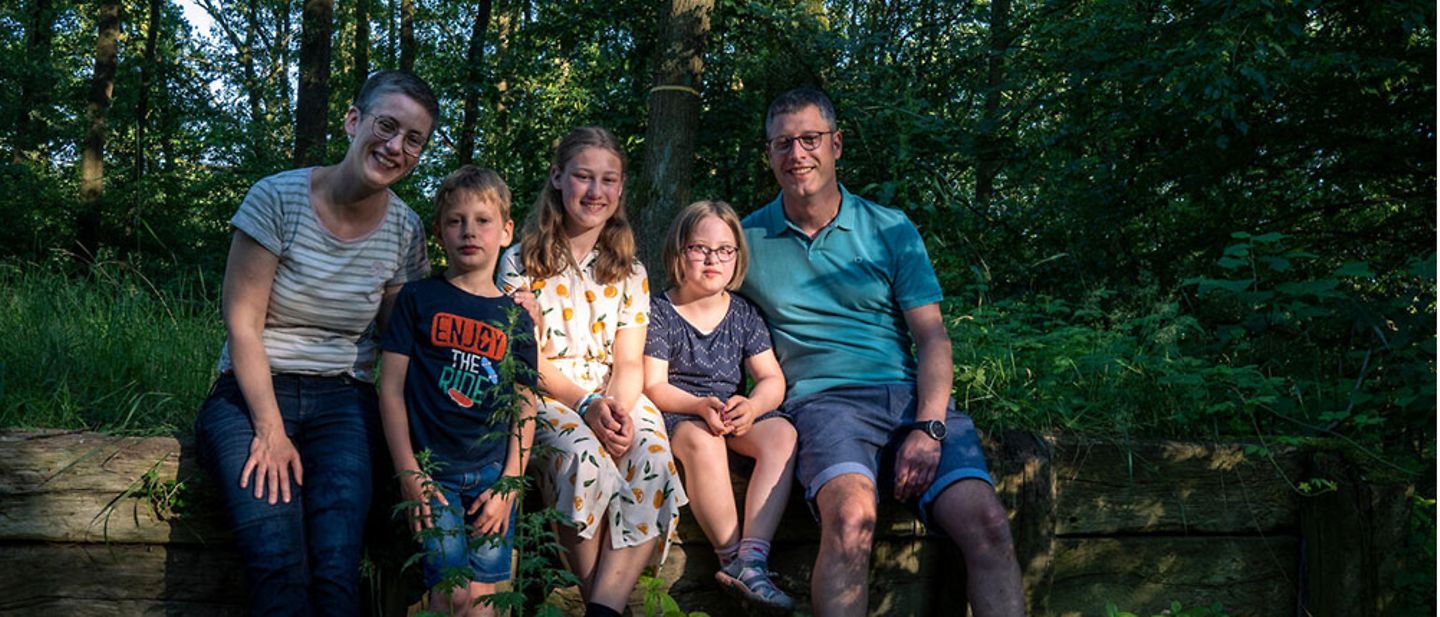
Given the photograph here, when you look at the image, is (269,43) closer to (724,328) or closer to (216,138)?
(216,138)

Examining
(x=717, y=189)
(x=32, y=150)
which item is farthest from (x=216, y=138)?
(x=717, y=189)

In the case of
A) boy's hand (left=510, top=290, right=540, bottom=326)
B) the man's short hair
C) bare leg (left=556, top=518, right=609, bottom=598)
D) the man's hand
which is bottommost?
bare leg (left=556, top=518, right=609, bottom=598)

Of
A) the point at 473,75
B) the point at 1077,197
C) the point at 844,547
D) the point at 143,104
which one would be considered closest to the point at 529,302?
the point at 844,547

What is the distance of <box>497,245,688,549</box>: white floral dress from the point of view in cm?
312

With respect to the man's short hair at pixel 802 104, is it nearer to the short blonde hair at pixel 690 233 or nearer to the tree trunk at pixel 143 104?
the short blonde hair at pixel 690 233

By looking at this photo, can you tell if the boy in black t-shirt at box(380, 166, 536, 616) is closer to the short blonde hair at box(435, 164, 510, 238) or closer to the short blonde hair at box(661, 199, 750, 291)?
the short blonde hair at box(435, 164, 510, 238)

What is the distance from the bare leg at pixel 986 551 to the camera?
3.24m

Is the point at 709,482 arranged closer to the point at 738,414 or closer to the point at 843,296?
the point at 738,414

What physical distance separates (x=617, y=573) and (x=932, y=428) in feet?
3.45

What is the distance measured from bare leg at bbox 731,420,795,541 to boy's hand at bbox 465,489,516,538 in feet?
2.01

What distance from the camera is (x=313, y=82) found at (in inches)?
455

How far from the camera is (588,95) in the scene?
9.13 meters

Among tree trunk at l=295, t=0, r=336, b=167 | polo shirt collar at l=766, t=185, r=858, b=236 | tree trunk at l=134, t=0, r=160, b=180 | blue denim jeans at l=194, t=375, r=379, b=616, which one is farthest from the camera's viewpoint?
tree trunk at l=134, t=0, r=160, b=180

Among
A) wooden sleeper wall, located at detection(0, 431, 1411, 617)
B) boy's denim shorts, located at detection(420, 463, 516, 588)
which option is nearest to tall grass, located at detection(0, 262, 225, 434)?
wooden sleeper wall, located at detection(0, 431, 1411, 617)
